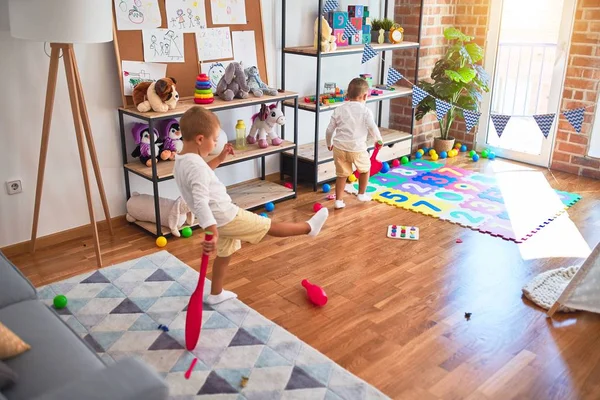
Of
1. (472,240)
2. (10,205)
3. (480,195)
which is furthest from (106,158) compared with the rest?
(480,195)

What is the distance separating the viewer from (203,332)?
97.5 inches

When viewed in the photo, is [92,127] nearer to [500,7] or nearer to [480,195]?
[480,195]

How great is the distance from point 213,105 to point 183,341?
1.59 m

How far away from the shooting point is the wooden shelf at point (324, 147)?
4316mm

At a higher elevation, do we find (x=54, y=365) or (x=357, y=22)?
(x=357, y=22)

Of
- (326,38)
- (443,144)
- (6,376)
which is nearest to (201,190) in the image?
(6,376)

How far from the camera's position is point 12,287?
2051 millimetres

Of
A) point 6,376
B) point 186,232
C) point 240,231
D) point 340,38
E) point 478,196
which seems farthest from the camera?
point 340,38

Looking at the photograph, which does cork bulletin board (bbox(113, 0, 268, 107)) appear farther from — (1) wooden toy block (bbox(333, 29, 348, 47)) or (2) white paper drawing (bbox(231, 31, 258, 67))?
(1) wooden toy block (bbox(333, 29, 348, 47))

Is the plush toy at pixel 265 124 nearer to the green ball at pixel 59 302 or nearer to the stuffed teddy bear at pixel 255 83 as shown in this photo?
the stuffed teddy bear at pixel 255 83

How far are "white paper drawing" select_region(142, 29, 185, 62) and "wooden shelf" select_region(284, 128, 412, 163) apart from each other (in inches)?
47.5

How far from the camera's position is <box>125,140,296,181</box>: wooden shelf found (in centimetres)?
336

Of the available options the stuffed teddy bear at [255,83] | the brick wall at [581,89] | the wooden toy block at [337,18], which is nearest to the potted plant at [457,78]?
the brick wall at [581,89]

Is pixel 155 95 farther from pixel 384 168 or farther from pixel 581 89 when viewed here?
pixel 581 89
